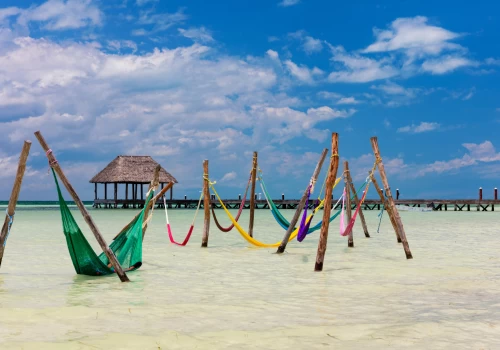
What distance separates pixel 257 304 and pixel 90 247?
2.08 metres

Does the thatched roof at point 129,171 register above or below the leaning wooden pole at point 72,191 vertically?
above

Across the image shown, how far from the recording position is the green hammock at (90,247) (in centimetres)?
578

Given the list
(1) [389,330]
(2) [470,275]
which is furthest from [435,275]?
(1) [389,330]

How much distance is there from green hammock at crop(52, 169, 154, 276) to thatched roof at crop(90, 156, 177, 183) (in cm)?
2874

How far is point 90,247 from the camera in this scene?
5.88m

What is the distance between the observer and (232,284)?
590cm

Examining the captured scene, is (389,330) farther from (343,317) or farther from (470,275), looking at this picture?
(470,275)

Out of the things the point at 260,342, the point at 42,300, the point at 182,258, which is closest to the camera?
the point at 260,342

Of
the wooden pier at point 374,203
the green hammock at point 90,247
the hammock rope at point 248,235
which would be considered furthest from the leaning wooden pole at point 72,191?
the wooden pier at point 374,203

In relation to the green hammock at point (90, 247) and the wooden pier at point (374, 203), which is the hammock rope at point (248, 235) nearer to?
the green hammock at point (90, 247)

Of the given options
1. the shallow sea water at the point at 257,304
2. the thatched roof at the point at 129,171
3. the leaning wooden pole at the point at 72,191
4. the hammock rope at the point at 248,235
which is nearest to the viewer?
the shallow sea water at the point at 257,304

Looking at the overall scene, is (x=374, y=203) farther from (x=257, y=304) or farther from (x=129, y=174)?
(x=257, y=304)

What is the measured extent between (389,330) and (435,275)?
294cm

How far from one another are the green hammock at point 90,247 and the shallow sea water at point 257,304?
0.49ft
